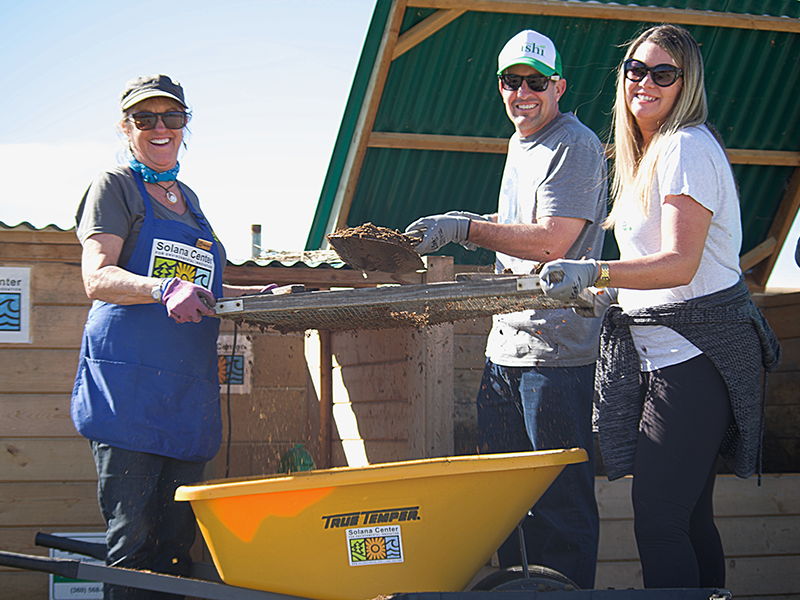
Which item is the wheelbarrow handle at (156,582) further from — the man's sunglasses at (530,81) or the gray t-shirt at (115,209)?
the man's sunglasses at (530,81)

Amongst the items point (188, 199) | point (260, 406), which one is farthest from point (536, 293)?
point (260, 406)

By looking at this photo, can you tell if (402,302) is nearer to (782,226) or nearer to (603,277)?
(603,277)

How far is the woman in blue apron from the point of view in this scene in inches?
80.7

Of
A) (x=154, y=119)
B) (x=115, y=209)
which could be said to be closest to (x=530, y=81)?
(x=154, y=119)

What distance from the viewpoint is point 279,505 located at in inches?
68.3

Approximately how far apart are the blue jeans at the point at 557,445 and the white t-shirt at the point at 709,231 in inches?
13.5

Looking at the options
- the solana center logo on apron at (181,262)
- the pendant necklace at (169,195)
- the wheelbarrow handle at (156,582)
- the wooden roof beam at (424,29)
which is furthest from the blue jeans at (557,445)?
the wooden roof beam at (424,29)

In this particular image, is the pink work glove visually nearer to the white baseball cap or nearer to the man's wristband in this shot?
the man's wristband

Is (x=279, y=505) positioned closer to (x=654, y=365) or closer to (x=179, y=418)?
(x=179, y=418)

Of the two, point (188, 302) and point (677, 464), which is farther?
point (188, 302)

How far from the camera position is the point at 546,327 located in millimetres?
2174

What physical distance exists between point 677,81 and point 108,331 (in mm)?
1774

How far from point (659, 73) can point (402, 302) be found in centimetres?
92

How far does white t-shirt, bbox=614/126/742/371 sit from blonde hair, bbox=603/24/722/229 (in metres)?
0.03
